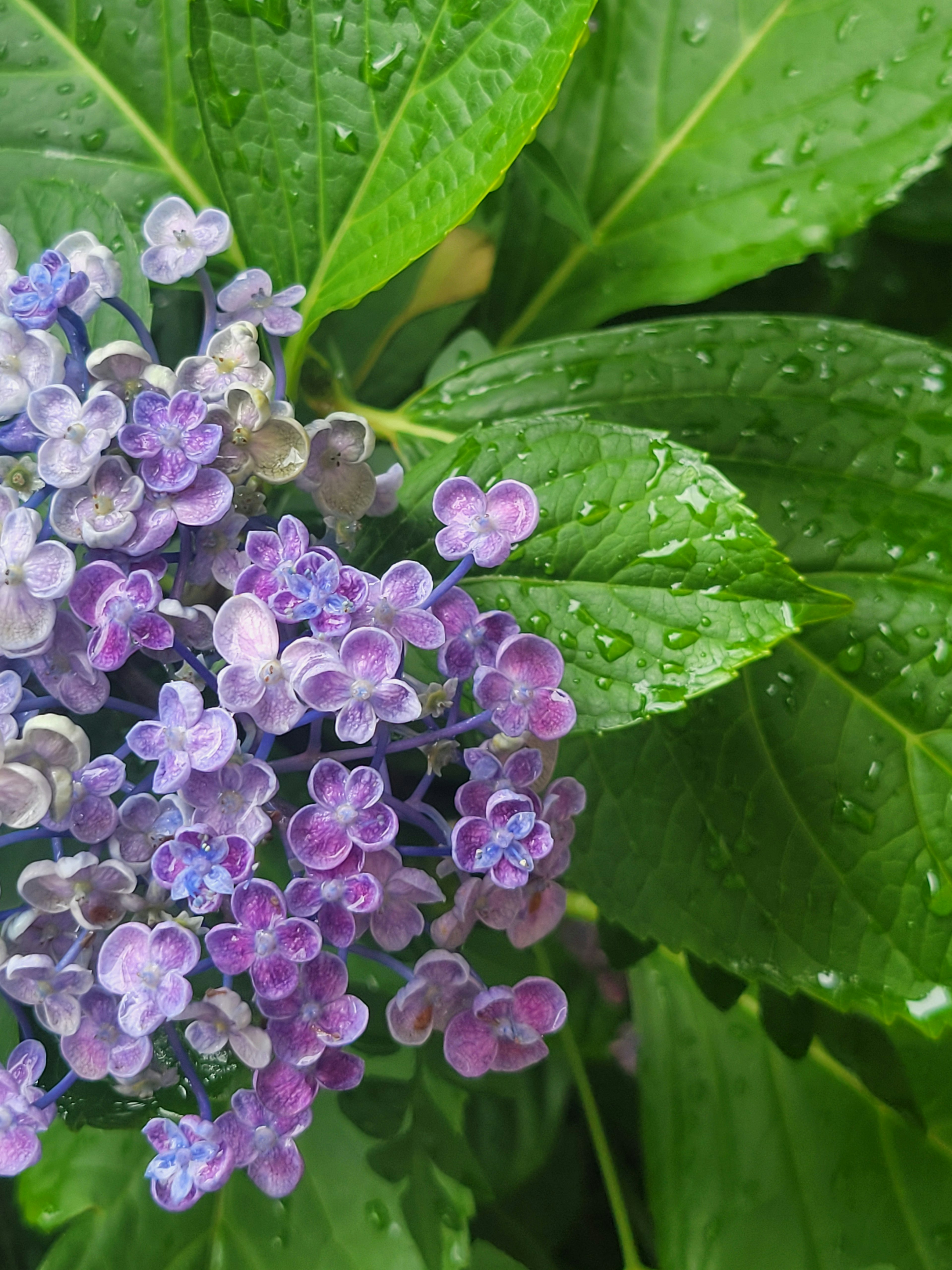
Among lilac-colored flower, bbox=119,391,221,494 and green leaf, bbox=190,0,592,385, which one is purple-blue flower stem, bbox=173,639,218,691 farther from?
green leaf, bbox=190,0,592,385

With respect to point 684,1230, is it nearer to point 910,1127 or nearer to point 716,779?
point 910,1127

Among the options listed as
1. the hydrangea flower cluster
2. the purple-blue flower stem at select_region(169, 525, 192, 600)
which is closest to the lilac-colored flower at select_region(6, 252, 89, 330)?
the hydrangea flower cluster

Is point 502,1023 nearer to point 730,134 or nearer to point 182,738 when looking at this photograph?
point 182,738

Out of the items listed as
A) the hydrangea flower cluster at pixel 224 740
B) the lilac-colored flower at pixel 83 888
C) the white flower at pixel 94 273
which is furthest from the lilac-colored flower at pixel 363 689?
the white flower at pixel 94 273

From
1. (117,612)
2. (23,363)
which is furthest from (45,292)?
(117,612)

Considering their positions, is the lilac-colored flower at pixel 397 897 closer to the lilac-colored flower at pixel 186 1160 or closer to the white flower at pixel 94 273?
the lilac-colored flower at pixel 186 1160
